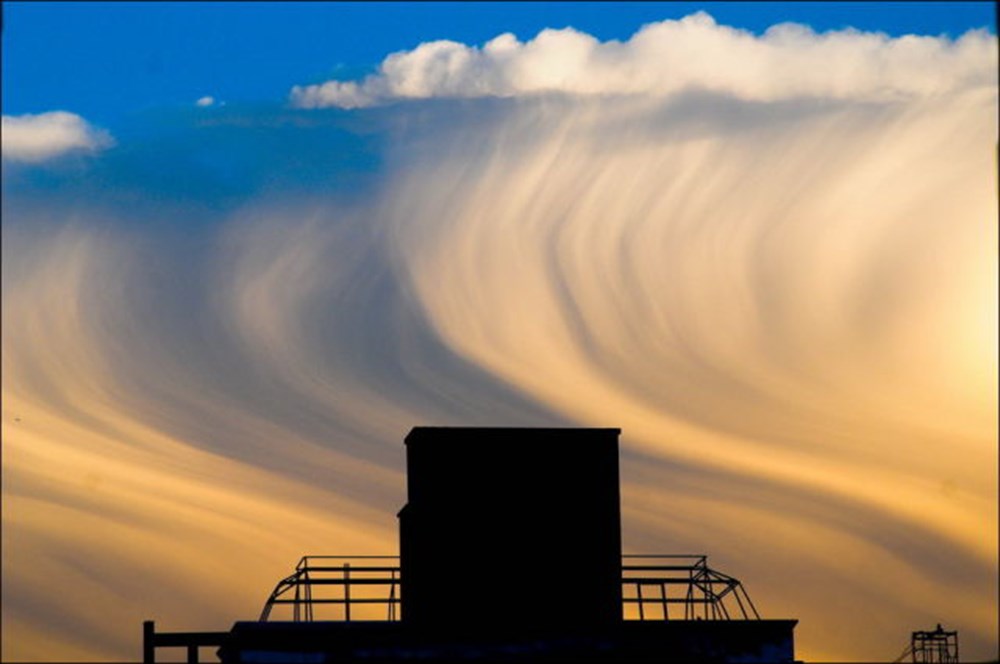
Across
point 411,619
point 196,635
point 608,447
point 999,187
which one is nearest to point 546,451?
point 608,447

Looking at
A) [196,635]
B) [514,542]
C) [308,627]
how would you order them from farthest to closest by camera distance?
[196,635], [514,542], [308,627]

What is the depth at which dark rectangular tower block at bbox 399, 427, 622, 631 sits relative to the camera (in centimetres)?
4334

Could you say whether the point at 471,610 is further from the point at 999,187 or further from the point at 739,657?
the point at 999,187

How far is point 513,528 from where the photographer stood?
1729 inches

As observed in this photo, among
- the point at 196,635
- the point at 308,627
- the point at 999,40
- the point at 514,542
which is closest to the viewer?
the point at 999,40

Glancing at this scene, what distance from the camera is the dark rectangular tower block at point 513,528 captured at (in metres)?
43.3

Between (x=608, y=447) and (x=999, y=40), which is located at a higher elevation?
(x=999, y=40)

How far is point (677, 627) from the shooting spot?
42.2 metres

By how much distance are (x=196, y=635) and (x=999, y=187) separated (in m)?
22.2

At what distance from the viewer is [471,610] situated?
43.2 metres

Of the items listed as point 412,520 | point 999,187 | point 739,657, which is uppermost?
point 999,187

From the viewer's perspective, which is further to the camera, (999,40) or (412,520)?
(412,520)

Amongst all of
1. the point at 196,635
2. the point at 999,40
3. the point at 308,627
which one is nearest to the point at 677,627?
the point at 308,627

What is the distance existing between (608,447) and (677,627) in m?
4.36
